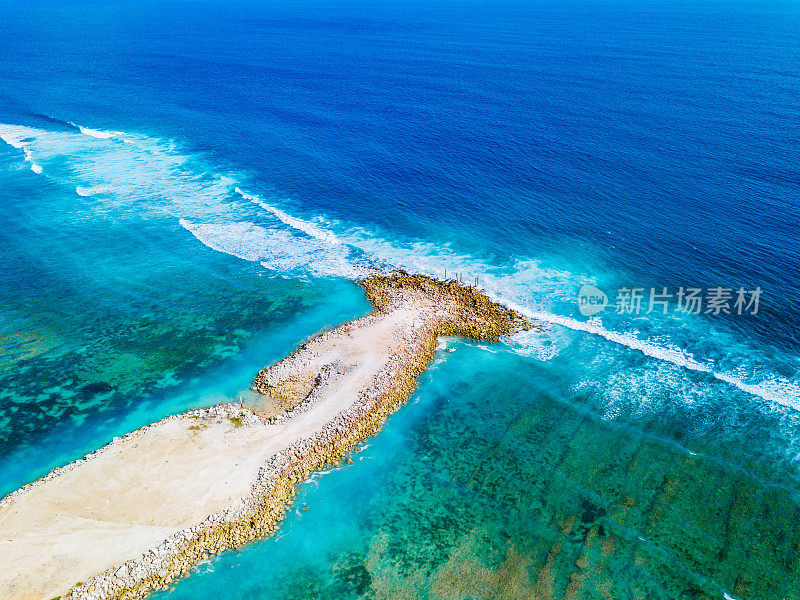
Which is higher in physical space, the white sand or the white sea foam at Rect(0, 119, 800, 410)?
the white sea foam at Rect(0, 119, 800, 410)

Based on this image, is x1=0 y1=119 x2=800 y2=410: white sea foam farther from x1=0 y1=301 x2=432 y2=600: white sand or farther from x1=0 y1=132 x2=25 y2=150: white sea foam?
x1=0 y1=301 x2=432 y2=600: white sand

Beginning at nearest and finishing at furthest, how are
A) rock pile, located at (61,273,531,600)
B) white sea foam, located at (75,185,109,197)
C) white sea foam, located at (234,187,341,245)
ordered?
rock pile, located at (61,273,531,600)
white sea foam, located at (234,187,341,245)
white sea foam, located at (75,185,109,197)

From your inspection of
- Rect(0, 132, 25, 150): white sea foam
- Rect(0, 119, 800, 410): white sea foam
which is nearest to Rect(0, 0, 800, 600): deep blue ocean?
Rect(0, 119, 800, 410): white sea foam

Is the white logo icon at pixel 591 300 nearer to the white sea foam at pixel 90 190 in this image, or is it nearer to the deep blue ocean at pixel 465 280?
the deep blue ocean at pixel 465 280

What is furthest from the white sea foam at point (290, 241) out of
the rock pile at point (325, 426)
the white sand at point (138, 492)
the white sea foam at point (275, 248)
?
the white sand at point (138, 492)

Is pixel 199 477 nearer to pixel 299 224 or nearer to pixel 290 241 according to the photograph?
pixel 290 241

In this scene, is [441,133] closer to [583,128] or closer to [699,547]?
[583,128]

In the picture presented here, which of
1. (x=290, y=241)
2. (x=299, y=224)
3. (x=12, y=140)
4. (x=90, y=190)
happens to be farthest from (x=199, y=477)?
(x=12, y=140)
